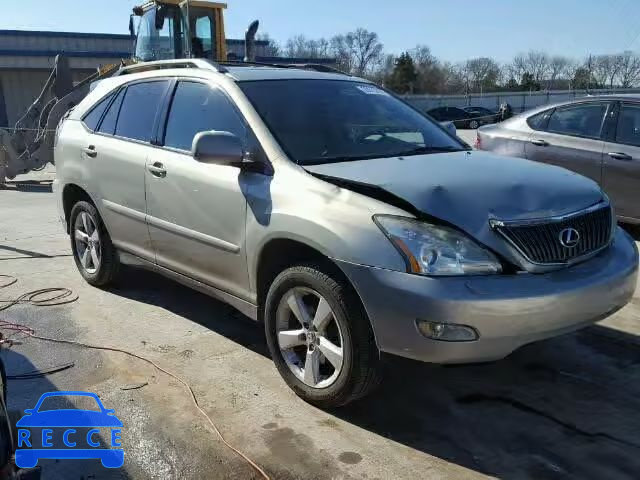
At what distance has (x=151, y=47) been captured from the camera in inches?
574

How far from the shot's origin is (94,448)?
3.06 metres

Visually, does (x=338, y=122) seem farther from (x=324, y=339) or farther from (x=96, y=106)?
(x=96, y=106)

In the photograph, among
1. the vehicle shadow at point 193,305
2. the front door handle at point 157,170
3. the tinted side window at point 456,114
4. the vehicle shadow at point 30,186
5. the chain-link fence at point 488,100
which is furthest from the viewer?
the chain-link fence at point 488,100

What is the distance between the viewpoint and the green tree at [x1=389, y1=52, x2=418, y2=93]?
68812 millimetres

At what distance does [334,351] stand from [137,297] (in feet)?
8.93

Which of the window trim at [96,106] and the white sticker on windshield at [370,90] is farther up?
the white sticker on windshield at [370,90]

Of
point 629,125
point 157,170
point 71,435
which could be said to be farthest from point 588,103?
point 71,435

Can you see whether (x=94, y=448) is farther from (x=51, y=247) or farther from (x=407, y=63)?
(x=407, y=63)

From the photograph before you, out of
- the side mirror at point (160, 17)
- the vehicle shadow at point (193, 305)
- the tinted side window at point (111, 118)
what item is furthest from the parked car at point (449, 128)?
the side mirror at point (160, 17)

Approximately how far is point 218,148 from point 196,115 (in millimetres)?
842

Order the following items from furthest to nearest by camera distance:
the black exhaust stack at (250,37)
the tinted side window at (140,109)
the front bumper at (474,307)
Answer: the black exhaust stack at (250,37) → the tinted side window at (140,109) → the front bumper at (474,307)

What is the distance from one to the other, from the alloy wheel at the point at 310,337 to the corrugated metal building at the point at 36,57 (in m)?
37.6

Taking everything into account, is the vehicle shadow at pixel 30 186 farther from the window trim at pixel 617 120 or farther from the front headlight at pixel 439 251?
the front headlight at pixel 439 251

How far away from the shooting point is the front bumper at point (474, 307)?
2.83 m
